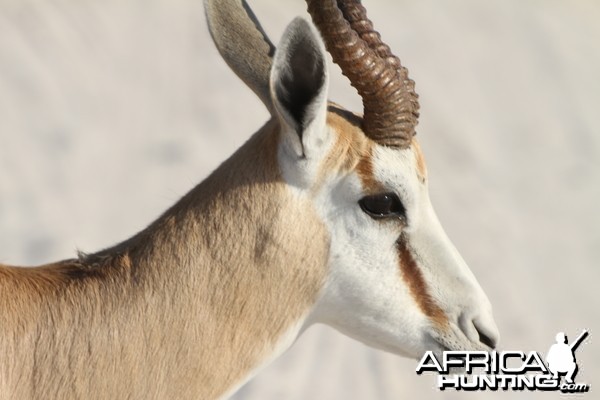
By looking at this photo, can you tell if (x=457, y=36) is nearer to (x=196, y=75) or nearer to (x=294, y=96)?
(x=196, y=75)

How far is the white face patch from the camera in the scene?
3.56m

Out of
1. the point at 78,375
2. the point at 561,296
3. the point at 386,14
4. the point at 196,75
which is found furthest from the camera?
the point at 386,14

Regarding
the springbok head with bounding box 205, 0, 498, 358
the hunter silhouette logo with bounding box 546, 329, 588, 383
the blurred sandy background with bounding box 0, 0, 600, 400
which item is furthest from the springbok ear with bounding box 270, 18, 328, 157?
the blurred sandy background with bounding box 0, 0, 600, 400

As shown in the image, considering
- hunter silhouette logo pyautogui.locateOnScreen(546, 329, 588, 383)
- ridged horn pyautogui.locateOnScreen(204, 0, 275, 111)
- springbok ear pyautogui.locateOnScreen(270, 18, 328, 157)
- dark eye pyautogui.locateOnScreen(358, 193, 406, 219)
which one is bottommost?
hunter silhouette logo pyautogui.locateOnScreen(546, 329, 588, 383)

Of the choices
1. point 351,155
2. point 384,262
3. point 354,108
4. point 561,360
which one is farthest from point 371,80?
point 354,108

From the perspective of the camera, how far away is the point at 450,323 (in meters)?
3.62

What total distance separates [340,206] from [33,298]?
941 millimetres

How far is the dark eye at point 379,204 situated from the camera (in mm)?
3553

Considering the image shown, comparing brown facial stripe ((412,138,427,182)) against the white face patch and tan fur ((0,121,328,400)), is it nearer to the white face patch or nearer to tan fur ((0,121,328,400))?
the white face patch

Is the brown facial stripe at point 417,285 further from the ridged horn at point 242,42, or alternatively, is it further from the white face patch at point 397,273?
the ridged horn at point 242,42

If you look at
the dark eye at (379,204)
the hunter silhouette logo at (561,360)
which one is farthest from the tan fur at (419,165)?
the hunter silhouette logo at (561,360)

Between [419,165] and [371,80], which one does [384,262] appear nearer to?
[419,165]

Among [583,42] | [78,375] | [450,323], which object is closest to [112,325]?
[78,375]

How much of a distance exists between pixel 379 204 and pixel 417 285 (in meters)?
0.28
